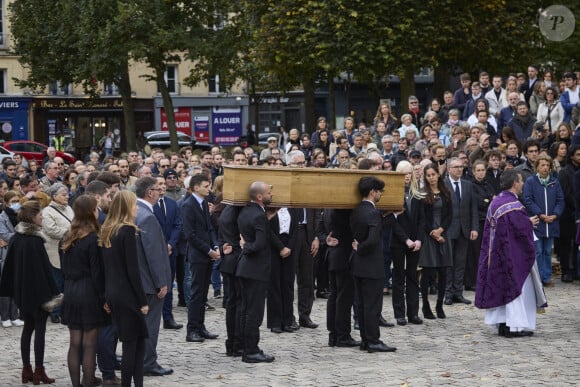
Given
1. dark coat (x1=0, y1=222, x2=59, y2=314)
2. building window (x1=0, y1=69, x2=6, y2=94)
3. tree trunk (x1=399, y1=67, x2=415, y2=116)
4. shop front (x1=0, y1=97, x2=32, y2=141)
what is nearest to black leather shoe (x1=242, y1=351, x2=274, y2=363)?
dark coat (x1=0, y1=222, x2=59, y2=314)

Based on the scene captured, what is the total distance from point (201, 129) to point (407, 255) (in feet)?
162

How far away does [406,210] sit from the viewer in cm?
1521

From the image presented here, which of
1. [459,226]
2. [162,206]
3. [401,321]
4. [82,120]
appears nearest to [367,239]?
[401,321]

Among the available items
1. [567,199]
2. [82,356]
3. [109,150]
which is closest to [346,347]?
[82,356]

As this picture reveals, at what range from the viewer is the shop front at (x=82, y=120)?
64.6m

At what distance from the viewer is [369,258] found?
12.8 m

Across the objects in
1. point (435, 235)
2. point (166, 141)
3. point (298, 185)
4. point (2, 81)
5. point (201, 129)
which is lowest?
point (435, 235)

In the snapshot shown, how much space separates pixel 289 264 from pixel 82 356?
14.3ft

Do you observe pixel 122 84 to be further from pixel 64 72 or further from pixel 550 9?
pixel 550 9

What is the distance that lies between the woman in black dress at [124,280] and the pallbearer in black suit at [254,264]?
2103 mm

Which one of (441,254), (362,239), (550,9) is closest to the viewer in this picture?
(362,239)

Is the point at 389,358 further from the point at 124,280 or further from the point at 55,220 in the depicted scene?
the point at 55,220

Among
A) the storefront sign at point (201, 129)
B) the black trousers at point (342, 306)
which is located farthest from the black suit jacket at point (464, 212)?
the storefront sign at point (201, 129)

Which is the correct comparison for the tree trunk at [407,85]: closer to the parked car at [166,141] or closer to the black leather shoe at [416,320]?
the black leather shoe at [416,320]
